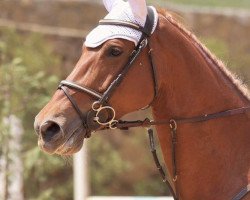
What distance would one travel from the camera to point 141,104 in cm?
433

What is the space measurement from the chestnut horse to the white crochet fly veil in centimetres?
4

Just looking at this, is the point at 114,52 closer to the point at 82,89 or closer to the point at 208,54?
the point at 82,89

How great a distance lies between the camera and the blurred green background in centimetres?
830

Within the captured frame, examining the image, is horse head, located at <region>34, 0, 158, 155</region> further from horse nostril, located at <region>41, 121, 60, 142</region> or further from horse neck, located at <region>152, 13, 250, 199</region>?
horse neck, located at <region>152, 13, 250, 199</region>

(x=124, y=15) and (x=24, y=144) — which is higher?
(x=24, y=144)

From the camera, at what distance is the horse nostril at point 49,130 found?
159 inches

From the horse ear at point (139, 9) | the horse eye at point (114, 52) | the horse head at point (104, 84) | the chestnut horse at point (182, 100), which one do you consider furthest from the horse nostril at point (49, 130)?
the horse ear at point (139, 9)

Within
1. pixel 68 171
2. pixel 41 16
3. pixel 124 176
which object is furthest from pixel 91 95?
pixel 41 16

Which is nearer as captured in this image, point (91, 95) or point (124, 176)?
point (91, 95)

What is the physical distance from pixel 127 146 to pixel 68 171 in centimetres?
253

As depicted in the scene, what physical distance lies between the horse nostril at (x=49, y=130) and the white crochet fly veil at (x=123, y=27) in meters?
0.53

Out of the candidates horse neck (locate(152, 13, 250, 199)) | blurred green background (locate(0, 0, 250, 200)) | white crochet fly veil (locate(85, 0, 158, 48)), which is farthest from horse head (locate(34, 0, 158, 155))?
blurred green background (locate(0, 0, 250, 200))

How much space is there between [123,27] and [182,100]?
57 cm

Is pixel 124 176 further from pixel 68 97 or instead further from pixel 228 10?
pixel 68 97
